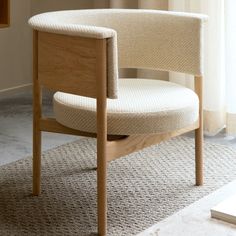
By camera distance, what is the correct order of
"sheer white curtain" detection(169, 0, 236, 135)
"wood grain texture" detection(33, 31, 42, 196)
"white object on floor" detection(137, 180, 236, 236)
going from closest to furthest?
"white object on floor" detection(137, 180, 236, 236), "wood grain texture" detection(33, 31, 42, 196), "sheer white curtain" detection(169, 0, 236, 135)

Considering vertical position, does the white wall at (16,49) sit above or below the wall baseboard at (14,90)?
above

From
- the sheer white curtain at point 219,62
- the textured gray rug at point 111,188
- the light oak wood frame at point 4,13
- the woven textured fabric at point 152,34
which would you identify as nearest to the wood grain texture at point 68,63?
the woven textured fabric at point 152,34

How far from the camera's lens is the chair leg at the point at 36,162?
8.46 feet

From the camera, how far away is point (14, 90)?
4.41 metres

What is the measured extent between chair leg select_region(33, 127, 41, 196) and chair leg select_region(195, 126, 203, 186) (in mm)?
671

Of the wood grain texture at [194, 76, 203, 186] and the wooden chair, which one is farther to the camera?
the wood grain texture at [194, 76, 203, 186]

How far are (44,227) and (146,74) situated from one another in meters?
1.74

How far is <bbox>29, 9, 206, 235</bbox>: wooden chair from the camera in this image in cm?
223

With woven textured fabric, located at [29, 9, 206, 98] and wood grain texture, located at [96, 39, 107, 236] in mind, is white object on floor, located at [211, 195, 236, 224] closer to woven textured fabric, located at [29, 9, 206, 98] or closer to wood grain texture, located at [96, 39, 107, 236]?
wood grain texture, located at [96, 39, 107, 236]

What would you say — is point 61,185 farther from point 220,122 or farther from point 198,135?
point 220,122

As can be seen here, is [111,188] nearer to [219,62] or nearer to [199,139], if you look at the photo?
[199,139]

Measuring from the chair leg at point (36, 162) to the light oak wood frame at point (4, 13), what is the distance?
169cm

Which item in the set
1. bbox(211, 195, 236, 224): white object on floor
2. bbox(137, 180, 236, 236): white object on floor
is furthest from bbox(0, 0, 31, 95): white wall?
bbox(211, 195, 236, 224): white object on floor

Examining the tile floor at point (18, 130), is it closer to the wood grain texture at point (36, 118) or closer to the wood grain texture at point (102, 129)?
the wood grain texture at point (36, 118)
